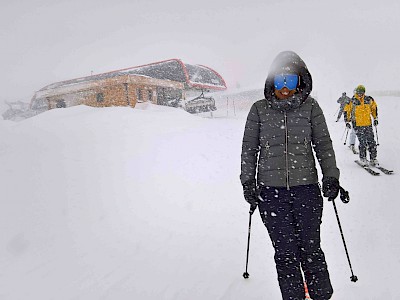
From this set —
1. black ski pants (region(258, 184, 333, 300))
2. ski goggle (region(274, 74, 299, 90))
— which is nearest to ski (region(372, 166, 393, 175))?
black ski pants (region(258, 184, 333, 300))

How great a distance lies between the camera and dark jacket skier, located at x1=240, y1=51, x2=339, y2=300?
286 cm

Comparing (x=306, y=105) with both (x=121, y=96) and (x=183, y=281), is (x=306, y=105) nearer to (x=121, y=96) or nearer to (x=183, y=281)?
(x=183, y=281)

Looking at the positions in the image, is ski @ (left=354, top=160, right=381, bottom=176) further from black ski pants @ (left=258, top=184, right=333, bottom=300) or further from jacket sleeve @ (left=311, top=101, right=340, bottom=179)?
black ski pants @ (left=258, top=184, right=333, bottom=300)

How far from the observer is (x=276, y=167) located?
2.95 m

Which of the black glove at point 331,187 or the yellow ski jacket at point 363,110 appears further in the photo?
the yellow ski jacket at point 363,110

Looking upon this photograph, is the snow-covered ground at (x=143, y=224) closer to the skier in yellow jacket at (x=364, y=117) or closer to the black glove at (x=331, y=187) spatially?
the skier in yellow jacket at (x=364, y=117)

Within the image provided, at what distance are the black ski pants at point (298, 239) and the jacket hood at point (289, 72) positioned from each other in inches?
30.1

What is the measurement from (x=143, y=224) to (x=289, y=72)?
3.86 m

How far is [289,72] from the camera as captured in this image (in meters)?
2.92

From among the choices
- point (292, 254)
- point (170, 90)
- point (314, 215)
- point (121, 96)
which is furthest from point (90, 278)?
point (170, 90)

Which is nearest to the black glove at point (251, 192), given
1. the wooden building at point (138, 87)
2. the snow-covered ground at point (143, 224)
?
the snow-covered ground at point (143, 224)

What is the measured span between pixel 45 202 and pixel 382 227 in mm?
5561

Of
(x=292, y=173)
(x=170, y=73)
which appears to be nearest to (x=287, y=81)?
(x=292, y=173)

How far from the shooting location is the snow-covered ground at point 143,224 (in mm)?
3891
